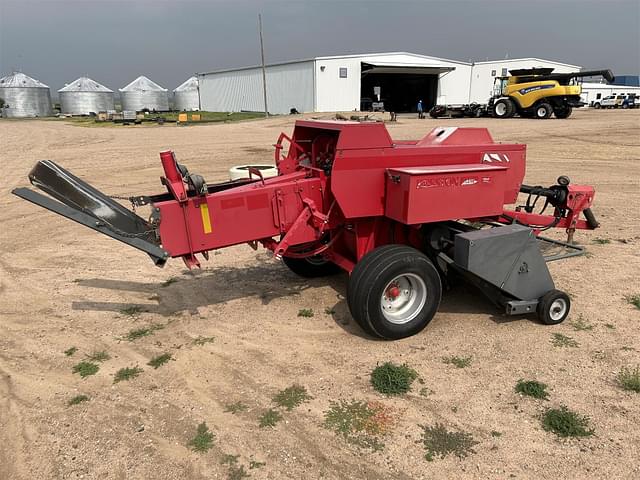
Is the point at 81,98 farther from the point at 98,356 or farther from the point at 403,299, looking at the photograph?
the point at 403,299

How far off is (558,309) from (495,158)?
150 cm

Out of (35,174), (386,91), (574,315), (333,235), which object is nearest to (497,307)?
(574,315)

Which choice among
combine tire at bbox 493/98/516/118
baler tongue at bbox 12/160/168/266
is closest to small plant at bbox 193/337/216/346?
baler tongue at bbox 12/160/168/266

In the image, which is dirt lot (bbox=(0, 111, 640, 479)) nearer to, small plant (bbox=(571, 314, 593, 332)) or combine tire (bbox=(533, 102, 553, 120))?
small plant (bbox=(571, 314, 593, 332))

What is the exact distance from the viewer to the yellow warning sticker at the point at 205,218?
3983 millimetres

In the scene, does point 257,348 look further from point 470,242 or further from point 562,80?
point 562,80

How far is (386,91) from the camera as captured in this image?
53500 millimetres

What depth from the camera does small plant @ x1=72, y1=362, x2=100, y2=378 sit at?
391cm

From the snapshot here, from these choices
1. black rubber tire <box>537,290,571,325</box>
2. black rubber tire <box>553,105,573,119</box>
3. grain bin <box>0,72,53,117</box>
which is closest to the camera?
black rubber tire <box>537,290,571,325</box>

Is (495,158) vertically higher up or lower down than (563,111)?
lower down

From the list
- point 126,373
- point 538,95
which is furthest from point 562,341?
point 538,95

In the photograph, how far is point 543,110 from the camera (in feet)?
90.4

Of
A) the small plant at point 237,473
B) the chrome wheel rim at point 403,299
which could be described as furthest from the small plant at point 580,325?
the small plant at point 237,473

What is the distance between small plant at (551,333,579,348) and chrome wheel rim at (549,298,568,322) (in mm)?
193
